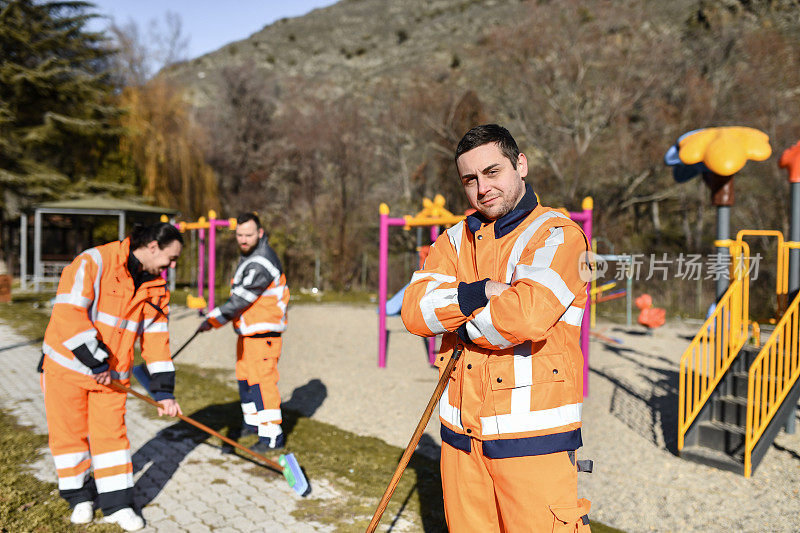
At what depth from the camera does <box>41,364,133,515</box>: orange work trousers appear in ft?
10.4

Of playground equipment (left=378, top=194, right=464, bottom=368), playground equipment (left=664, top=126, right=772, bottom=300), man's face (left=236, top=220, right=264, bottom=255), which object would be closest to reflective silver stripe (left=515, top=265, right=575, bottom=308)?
man's face (left=236, top=220, right=264, bottom=255)

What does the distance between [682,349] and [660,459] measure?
627 centimetres

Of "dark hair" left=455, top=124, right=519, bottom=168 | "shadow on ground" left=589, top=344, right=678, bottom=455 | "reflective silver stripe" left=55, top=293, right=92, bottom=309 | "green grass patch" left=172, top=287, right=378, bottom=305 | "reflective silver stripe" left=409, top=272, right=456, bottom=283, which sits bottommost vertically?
"shadow on ground" left=589, top=344, right=678, bottom=455

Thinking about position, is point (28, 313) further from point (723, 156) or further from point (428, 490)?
point (723, 156)

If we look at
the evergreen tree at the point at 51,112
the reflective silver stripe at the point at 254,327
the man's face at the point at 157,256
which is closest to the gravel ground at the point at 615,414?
the reflective silver stripe at the point at 254,327

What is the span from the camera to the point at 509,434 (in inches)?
74.8

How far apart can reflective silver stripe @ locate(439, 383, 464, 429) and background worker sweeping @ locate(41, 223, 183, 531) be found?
2.02 meters

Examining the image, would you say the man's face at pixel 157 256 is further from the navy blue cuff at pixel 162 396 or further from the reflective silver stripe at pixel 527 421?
the reflective silver stripe at pixel 527 421

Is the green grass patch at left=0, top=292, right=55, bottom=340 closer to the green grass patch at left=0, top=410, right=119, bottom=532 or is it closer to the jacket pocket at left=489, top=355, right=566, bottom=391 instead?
the green grass patch at left=0, top=410, right=119, bottom=532

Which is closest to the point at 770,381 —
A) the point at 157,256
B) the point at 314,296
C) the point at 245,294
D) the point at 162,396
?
Answer: the point at 245,294

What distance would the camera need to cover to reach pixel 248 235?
469cm

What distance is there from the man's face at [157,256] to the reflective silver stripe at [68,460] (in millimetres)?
1098

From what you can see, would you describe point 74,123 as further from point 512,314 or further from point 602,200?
point 512,314

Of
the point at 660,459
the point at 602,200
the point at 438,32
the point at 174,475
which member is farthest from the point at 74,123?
the point at 438,32
